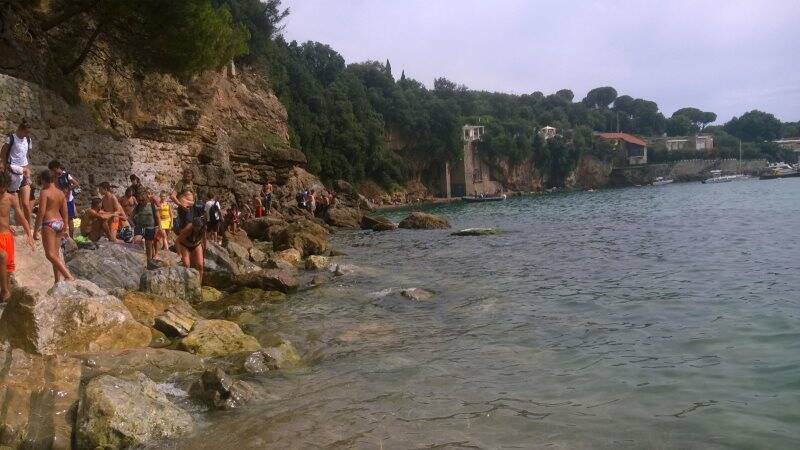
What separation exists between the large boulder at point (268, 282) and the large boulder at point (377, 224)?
16980 mm

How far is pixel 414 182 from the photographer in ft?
269

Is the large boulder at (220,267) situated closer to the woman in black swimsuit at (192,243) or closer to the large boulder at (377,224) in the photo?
the woman in black swimsuit at (192,243)

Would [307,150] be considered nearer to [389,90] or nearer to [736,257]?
[389,90]

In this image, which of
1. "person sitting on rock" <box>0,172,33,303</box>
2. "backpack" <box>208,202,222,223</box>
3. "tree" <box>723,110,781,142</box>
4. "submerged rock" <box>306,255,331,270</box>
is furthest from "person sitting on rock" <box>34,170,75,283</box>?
"tree" <box>723,110,781,142</box>

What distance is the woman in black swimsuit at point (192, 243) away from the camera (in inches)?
429

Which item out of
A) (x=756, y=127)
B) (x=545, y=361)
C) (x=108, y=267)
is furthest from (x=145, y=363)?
(x=756, y=127)

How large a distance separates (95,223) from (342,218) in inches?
763

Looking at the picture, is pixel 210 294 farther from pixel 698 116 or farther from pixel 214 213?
pixel 698 116

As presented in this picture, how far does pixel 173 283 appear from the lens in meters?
9.81

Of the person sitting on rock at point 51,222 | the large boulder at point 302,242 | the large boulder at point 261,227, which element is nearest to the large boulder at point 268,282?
the person sitting on rock at point 51,222

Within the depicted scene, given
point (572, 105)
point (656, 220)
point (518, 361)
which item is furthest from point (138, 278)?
point (572, 105)

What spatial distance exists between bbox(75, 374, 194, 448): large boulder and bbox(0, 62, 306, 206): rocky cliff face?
1189cm

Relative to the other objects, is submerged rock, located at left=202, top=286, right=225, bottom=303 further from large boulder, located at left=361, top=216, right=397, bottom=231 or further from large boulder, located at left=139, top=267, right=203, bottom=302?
large boulder, located at left=361, top=216, right=397, bottom=231

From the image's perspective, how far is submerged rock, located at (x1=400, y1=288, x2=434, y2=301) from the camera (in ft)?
34.6
